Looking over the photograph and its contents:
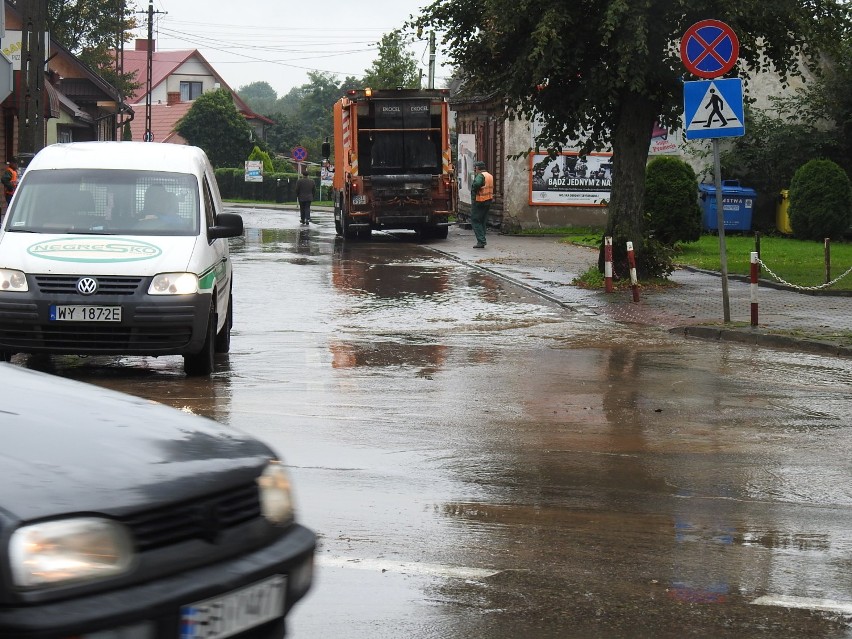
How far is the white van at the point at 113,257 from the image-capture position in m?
10.2

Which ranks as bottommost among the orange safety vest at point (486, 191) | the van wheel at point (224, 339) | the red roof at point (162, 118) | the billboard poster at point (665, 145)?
the van wheel at point (224, 339)

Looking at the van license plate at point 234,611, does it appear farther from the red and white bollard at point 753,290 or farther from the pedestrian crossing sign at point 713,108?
the red and white bollard at point 753,290

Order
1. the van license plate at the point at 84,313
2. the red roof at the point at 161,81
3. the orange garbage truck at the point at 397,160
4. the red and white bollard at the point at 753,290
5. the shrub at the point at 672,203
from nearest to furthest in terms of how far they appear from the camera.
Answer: the van license plate at the point at 84,313, the red and white bollard at the point at 753,290, the shrub at the point at 672,203, the orange garbage truck at the point at 397,160, the red roof at the point at 161,81

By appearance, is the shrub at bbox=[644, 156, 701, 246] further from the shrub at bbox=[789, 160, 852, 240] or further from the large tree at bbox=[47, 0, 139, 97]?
the large tree at bbox=[47, 0, 139, 97]

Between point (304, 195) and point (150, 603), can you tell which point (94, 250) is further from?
point (304, 195)

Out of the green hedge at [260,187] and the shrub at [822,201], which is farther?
the green hedge at [260,187]

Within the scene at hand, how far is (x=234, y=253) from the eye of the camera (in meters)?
27.1

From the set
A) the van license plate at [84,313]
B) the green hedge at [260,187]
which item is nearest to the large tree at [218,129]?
the green hedge at [260,187]

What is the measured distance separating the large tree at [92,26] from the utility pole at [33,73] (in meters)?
33.9

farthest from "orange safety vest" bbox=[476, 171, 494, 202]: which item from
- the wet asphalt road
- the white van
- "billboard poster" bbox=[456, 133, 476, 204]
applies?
the white van

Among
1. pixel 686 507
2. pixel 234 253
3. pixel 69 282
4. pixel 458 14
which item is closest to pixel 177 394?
pixel 69 282

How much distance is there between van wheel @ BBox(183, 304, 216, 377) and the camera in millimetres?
10789

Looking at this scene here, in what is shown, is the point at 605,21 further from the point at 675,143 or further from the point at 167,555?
the point at 675,143

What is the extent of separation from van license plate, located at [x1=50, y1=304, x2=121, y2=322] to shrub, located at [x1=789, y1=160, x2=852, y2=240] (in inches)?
962
